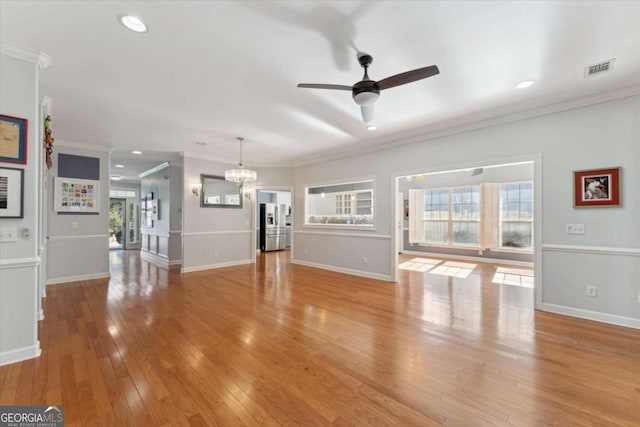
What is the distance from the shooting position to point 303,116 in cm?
387

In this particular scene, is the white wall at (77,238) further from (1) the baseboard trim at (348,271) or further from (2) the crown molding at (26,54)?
(1) the baseboard trim at (348,271)

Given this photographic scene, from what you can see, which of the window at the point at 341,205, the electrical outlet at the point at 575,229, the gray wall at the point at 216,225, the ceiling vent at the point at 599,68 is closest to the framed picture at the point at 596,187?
the electrical outlet at the point at 575,229

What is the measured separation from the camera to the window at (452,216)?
7.73 m

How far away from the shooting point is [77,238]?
521 cm

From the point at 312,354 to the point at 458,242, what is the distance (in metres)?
6.93

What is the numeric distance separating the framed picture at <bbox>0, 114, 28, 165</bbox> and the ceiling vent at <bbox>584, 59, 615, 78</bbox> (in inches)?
212

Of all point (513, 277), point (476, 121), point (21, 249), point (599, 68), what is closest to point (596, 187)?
point (599, 68)

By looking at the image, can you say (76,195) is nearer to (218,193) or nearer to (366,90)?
(218,193)

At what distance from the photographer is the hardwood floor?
176cm

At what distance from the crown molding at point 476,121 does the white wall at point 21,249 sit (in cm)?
470

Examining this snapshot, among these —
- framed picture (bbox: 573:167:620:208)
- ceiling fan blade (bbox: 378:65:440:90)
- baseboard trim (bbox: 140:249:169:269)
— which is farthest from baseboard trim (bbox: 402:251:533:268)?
Result: baseboard trim (bbox: 140:249:169:269)

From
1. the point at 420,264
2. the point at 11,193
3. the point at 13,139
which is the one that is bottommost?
the point at 420,264

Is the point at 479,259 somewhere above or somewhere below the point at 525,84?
below

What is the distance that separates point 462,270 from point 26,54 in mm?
7675
